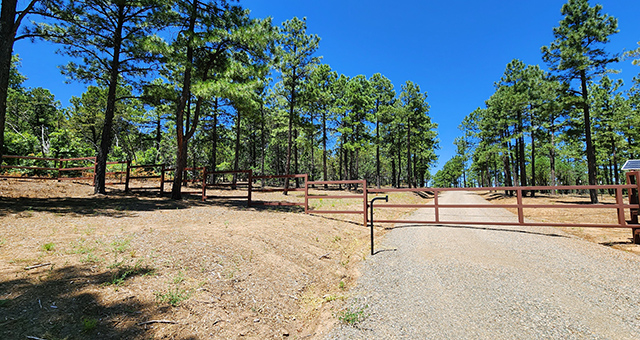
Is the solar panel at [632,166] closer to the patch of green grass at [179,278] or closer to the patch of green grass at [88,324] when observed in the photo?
the patch of green grass at [179,278]

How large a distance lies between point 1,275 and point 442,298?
527 cm

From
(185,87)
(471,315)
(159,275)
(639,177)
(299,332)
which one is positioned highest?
(185,87)

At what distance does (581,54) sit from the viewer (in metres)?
16.8

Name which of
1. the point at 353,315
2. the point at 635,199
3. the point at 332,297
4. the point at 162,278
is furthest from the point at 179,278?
the point at 635,199

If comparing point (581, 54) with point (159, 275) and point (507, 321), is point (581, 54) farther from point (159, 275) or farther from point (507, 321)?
point (159, 275)

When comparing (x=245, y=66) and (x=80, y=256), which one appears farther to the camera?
(x=245, y=66)

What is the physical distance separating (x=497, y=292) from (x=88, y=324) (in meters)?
4.71

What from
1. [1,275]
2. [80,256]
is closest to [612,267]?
[80,256]

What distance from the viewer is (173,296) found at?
3031 mm

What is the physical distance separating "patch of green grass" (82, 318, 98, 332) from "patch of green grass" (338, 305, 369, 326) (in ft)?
8.17

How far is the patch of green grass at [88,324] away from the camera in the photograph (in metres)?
2.33

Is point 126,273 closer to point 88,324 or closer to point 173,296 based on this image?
point 173,296

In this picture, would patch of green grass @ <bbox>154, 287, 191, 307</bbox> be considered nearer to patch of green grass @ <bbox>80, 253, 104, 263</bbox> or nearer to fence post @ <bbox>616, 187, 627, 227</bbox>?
patch of green grass @ <bbox>80, 253, 104, 263</bbox>

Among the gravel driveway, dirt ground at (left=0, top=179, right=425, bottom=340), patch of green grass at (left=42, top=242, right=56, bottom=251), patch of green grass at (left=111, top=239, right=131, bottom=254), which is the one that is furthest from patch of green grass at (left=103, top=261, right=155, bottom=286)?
the gravel driveway
